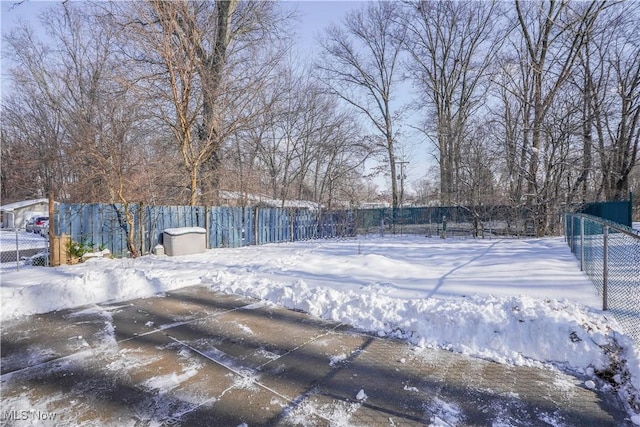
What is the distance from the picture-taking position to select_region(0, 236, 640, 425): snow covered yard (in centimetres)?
368

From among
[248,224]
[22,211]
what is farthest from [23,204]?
[248,224]

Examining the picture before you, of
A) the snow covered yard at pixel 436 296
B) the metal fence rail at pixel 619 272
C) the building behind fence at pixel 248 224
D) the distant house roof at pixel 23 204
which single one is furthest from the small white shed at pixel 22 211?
the metal fence rail at pixel 619 272

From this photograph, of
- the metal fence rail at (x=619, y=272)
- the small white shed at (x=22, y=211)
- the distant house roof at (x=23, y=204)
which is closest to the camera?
the metal fence rail at (x=619, y=272)

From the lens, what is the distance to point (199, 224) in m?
13.7

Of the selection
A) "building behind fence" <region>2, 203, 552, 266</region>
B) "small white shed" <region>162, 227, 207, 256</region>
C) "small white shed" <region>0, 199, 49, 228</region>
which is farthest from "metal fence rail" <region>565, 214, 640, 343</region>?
"small white shed" <region>0, 199, 49, 228</region>

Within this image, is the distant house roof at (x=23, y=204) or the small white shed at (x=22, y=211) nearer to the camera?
the distant house roof at (x=23, y=204)

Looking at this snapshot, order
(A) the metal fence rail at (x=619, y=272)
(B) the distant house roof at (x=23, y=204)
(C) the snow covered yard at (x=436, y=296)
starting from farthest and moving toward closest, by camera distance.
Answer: (B) the distant house roof at (x=23, y=204)
(A) the metal fence rail at (x=619, y=272)
(C) the snow covered yard at (x=436, y=296)

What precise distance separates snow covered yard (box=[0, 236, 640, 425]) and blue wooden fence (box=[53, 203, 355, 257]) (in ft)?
6.30

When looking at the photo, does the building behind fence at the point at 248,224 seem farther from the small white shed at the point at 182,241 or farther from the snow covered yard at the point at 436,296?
the snow covered yard at the point at 436,296

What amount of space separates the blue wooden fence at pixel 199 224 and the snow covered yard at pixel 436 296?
192 centimetres

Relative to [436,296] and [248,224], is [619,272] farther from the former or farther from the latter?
[248,224]

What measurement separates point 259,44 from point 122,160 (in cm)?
1025

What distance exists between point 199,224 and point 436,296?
10.7 meters

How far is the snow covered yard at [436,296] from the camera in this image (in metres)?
3.68
